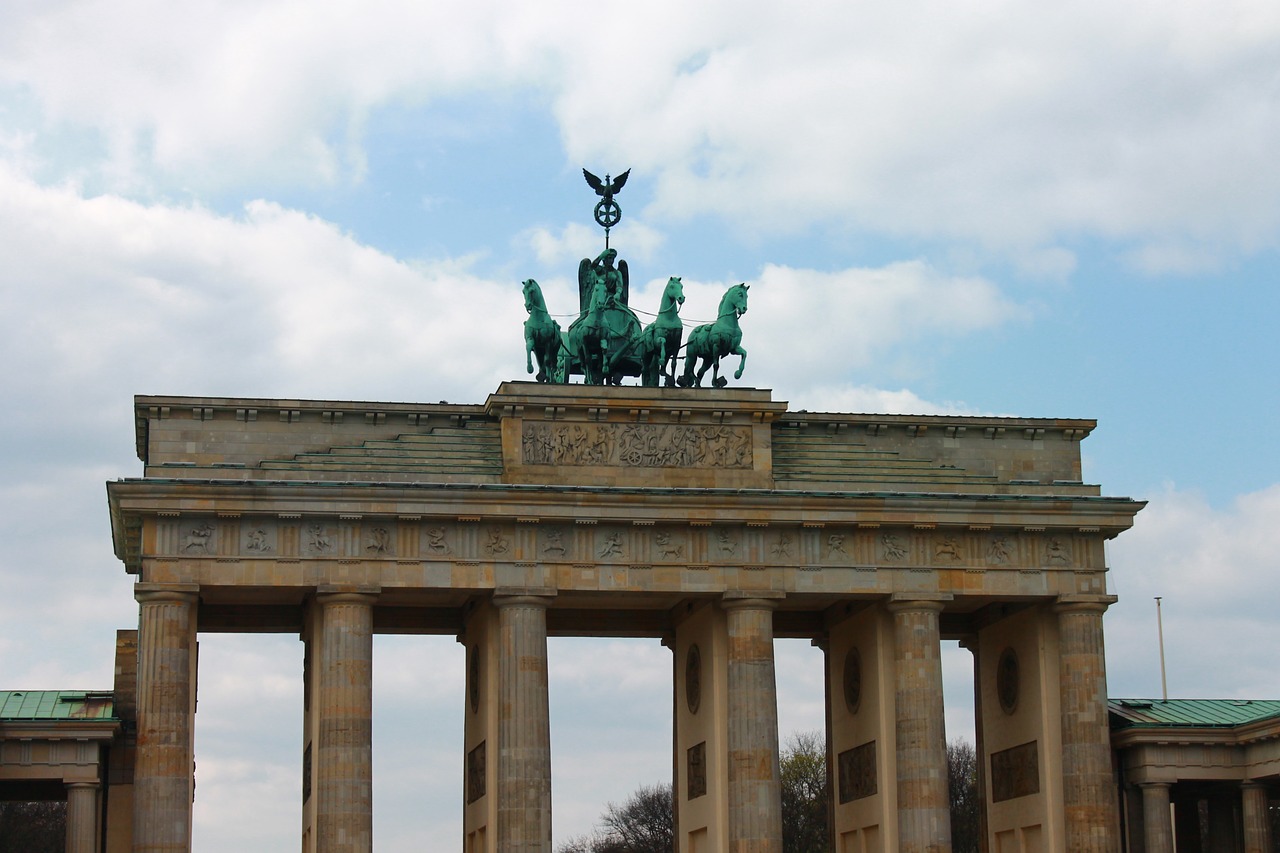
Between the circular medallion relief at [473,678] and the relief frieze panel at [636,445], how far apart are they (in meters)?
6.51

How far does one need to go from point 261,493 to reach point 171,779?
293 inches

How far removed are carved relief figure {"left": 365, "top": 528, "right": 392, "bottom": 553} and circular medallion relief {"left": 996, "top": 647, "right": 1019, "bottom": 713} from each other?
18466 millimetres

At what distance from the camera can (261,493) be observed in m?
52.5

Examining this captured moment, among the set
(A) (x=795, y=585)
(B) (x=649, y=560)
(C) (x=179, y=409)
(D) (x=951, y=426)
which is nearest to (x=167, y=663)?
(C) (x=179, y=409)

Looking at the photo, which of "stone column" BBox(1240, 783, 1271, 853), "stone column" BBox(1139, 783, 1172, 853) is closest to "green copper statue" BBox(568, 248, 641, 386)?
"stone column" BBox(1139, 783, 1172, 853)

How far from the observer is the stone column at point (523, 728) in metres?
52.5

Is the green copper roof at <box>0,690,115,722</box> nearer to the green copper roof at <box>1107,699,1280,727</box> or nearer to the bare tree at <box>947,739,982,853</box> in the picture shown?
the green copper roof at <box>1107,699,1280,727</box>

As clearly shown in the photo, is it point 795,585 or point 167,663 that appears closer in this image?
point 167,663

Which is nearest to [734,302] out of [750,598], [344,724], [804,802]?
[750,598]

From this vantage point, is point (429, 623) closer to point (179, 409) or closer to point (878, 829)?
point (179, 409)

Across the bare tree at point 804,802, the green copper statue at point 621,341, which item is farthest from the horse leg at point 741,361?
the bare tree at point 804,802

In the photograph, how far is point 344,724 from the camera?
52.2 meters

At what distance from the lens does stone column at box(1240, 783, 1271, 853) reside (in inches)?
2242

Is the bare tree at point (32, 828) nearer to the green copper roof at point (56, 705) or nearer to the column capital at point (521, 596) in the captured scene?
the green copper roof at point (56, 705)
